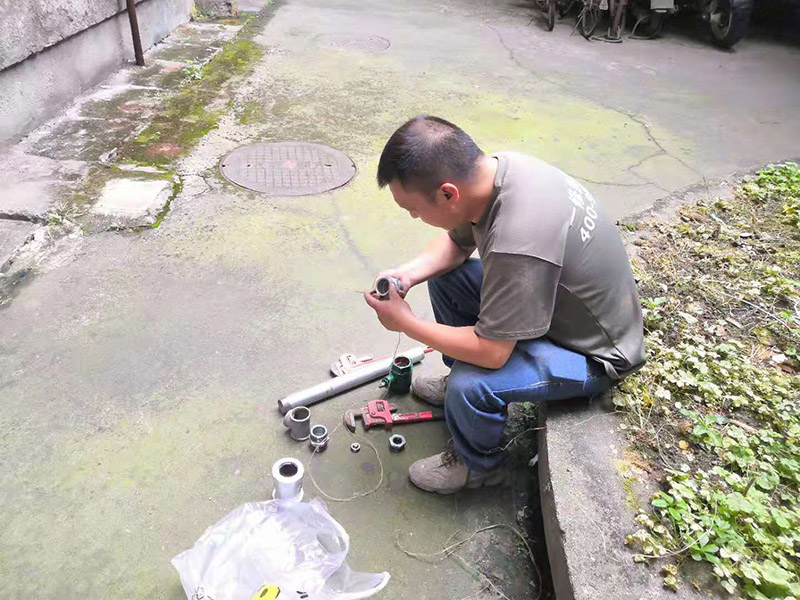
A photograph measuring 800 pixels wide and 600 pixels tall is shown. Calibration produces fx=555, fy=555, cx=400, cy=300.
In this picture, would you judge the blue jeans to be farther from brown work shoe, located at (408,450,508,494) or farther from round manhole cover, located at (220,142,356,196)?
round manhole cover, located at (220,142,356,196)

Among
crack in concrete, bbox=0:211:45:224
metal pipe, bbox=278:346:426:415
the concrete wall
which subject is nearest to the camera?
metal pipe, bbox=278:346:426:415

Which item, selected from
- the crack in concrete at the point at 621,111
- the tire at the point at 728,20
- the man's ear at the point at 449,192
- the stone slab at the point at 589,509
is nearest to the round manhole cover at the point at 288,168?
the man's ear at the point at 449,192

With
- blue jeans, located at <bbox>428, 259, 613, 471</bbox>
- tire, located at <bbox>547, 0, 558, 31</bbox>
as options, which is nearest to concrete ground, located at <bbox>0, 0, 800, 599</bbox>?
blue jeans, located at <bbox>428, 259, 613, 471</bbox>

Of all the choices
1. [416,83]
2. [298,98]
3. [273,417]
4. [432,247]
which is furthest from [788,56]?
[273,417]

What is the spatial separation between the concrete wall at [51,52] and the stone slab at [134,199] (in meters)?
1.01

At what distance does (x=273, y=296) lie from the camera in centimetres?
269

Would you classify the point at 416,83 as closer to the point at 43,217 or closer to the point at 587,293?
the point at 43,217

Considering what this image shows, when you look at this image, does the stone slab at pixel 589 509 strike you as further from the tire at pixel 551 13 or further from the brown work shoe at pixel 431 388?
the tire at pixel 551 13

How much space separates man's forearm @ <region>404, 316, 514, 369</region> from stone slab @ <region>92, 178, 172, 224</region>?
2.02 m

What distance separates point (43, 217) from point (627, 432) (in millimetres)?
2964

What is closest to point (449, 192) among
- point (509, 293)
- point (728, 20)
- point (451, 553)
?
point (509, 293)

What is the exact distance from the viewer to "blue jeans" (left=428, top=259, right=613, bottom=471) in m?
1.69

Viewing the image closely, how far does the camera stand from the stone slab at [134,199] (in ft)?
10.0

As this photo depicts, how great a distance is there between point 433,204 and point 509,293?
13.2 inches
